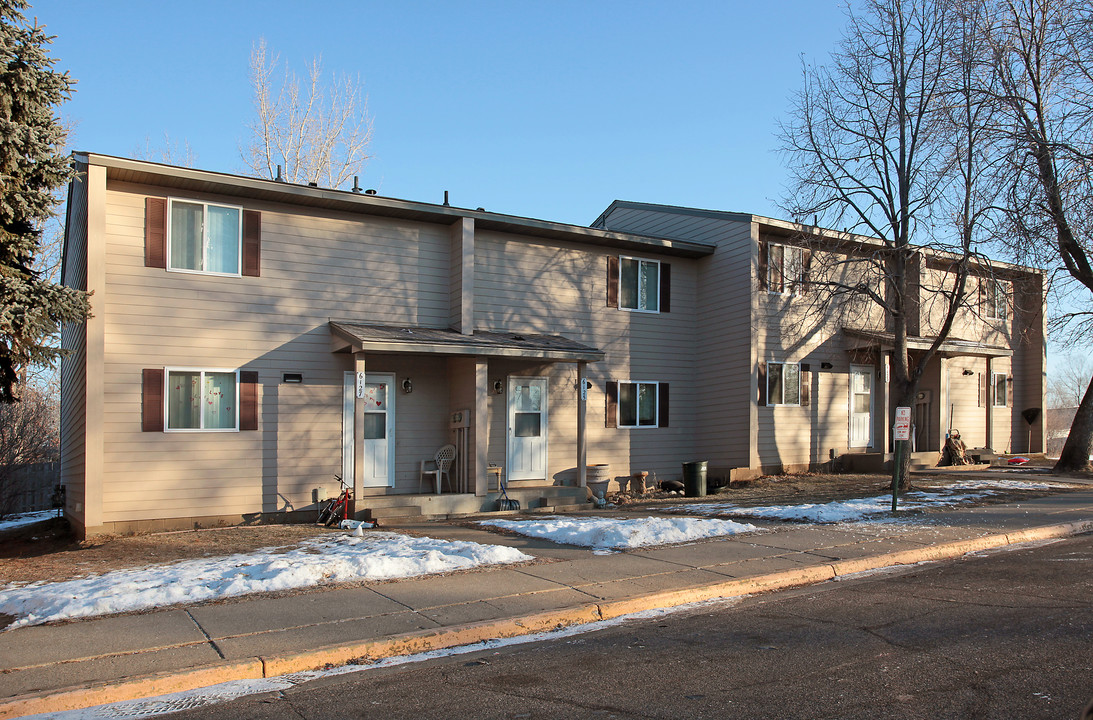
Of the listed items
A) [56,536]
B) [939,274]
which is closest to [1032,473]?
[939,274]

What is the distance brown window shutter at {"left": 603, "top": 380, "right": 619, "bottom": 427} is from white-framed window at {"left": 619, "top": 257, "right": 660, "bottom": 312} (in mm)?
2050

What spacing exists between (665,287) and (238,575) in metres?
13.8

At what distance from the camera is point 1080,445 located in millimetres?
21031

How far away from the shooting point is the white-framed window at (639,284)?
19766mm

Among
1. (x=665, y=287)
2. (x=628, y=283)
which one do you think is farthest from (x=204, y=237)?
(x=665, y=287)

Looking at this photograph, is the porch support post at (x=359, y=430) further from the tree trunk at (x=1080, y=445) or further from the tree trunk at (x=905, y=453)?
the tree trunk at (x=1080, y=445)

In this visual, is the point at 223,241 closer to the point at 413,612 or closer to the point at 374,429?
the point at 374,429

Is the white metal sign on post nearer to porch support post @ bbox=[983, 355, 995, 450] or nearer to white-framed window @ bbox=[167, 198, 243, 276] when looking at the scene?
white-framed window @ bbox=[167, 198, 243, 276]

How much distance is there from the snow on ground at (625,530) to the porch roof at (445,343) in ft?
12.3

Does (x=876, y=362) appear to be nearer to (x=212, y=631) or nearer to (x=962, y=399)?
(x=962, y=399)

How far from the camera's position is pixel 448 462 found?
16.8 metres

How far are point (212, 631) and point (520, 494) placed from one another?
10.0 meters

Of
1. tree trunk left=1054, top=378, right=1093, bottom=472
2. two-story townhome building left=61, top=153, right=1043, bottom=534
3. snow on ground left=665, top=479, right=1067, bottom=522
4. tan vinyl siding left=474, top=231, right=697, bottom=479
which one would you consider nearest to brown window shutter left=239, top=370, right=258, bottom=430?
two-story townhome building left=61, top=153, right=1043, bottom=534

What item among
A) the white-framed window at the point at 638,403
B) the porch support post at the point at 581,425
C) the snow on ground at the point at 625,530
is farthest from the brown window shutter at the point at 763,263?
the snow on ground at the point at 625,530
